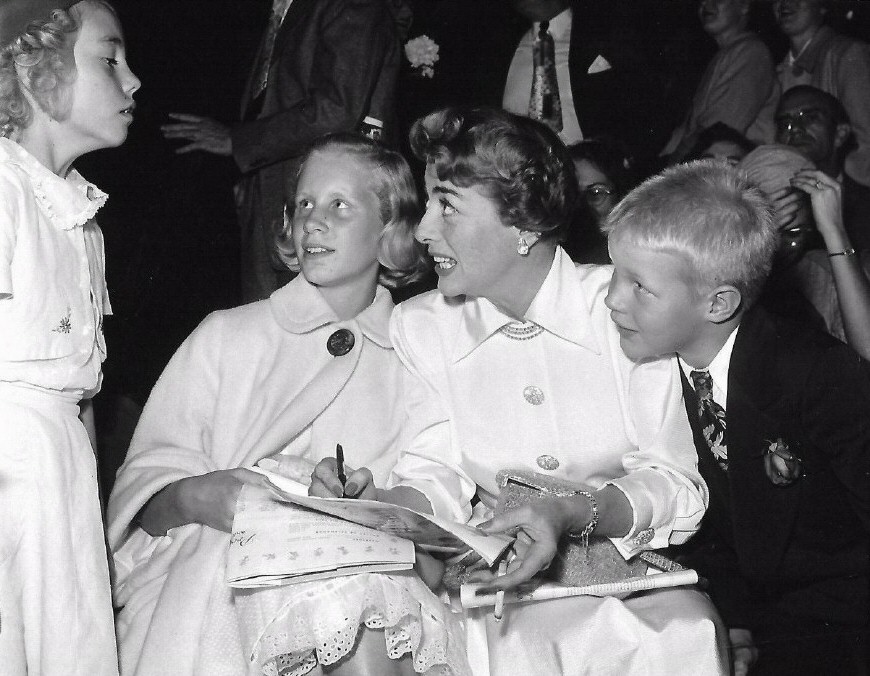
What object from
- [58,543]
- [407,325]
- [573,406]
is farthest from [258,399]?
[573,406]

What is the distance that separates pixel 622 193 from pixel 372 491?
180cm

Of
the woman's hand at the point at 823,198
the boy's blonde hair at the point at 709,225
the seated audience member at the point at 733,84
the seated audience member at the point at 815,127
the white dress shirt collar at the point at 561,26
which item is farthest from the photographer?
the seated audience member at the point at 733,84

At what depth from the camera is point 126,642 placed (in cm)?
241

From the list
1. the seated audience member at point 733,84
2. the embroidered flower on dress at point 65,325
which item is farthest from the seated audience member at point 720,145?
the embroidered flower on dress at point 65,325

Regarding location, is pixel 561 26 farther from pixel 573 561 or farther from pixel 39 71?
pixel 573 561

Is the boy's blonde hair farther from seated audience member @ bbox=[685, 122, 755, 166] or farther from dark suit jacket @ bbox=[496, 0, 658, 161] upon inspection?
dark suit jacket @ bbox=[496, 0, 658, 161]

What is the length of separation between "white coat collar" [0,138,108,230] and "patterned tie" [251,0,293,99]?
163cm

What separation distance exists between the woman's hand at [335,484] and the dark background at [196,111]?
0.98 m

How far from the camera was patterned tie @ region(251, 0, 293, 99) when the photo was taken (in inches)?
152

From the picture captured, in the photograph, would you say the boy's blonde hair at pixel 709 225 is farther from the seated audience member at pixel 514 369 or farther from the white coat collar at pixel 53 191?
the white coat collar at pixel 53 191

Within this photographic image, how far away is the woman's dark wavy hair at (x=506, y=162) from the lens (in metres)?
2.54

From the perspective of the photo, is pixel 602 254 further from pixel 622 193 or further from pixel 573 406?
pixel 573 406

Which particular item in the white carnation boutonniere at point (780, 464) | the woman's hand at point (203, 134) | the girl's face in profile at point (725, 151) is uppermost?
the girl's face in profile at point (725, 151)

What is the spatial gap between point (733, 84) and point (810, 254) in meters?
1.38
